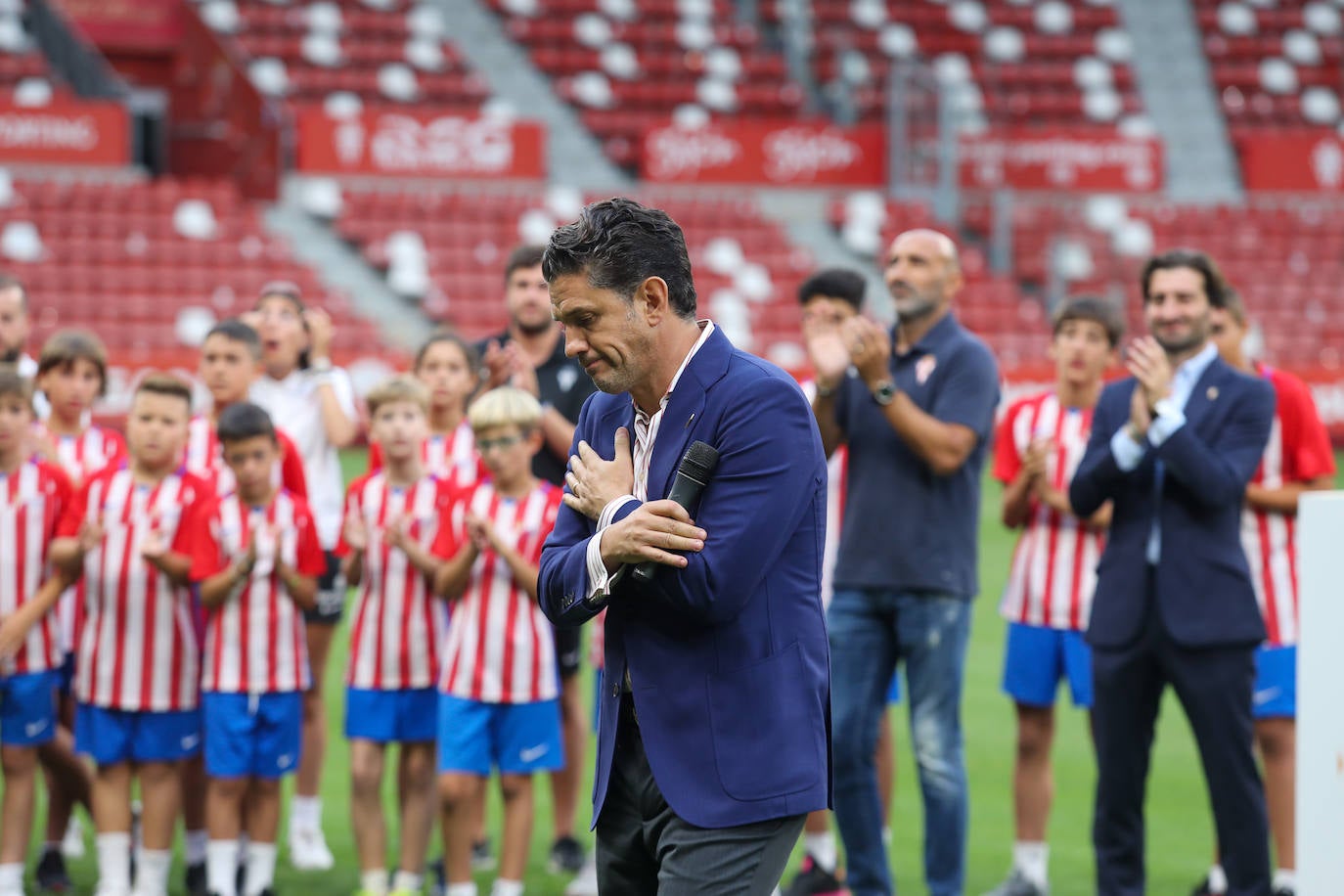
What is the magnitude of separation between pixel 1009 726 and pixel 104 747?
4.28 m

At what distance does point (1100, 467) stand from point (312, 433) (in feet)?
9.78

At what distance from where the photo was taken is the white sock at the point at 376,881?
5156 millimetres

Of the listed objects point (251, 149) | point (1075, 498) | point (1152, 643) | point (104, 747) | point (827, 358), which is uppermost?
point (251, 149)

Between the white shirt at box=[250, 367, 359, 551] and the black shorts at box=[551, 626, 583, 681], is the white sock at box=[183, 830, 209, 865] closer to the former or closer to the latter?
the white shirt at box=[250, 367, 359, 551]

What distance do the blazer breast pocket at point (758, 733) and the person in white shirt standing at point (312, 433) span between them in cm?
325

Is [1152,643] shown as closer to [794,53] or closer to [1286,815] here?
[1286,815]

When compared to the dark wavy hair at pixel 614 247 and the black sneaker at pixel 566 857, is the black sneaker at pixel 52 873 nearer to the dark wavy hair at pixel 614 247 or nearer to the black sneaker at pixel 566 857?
the black sneaker at pixel 566 857

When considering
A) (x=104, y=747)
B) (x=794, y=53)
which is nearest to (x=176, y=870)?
(x=104, y=747)

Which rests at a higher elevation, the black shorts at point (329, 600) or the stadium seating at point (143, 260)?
the stadium seating at point (143, 260)

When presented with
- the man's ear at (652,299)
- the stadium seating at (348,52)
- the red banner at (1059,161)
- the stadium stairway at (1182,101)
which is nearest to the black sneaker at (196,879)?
the man's ear at (652,299)

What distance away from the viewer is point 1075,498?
15.9ft

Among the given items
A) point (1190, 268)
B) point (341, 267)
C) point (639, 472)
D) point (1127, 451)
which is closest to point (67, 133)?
point (341, 267)

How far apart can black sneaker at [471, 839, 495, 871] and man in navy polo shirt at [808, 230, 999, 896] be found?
1470 mm

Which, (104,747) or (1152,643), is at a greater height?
(1152,643)
